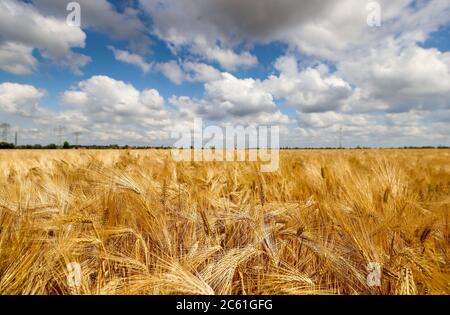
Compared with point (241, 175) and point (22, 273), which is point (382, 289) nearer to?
point (22, 273)

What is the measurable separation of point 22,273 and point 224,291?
0.85 meters

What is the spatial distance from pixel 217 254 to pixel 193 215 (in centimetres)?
37

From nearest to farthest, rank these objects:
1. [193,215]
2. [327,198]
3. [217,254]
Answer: [217,254] < [193,215] < [327,198]

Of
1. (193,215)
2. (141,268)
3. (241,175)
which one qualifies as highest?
(241,175)
